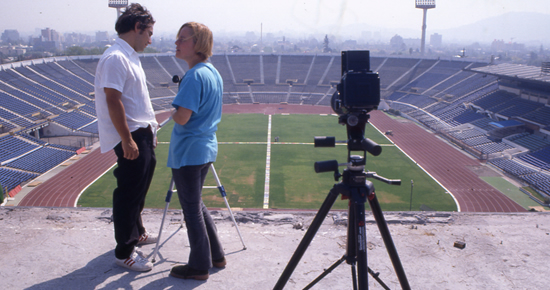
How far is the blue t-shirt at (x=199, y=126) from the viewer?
2613 millimetres

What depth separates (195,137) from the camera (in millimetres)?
2717

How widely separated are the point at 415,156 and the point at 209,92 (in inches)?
937

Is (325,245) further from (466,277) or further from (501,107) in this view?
(501,107)

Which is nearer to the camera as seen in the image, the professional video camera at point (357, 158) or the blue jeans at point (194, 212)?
the professional video camera at point (357, 158)

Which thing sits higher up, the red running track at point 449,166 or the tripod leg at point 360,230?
the tripod leg at point 360,230

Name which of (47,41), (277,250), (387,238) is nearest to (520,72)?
(277,250)

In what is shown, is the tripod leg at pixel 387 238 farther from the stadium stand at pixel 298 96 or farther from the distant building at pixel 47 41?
the distant building at pixel 47 41

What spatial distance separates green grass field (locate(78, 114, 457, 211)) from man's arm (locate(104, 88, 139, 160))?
13.5 m

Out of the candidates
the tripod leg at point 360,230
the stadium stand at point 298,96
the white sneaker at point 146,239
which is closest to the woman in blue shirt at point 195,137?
the white sneaker at point 146,239

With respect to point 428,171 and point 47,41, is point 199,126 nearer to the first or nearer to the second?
point 428,171

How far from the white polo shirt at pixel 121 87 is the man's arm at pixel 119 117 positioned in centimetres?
5

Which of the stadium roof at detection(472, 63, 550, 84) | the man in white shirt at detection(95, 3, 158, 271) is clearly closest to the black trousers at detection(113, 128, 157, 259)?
the man in white shirt at detection(95, 3, 158, 271)

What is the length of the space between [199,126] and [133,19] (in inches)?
38.5

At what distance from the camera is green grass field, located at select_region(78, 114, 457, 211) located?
16766 millimetres
